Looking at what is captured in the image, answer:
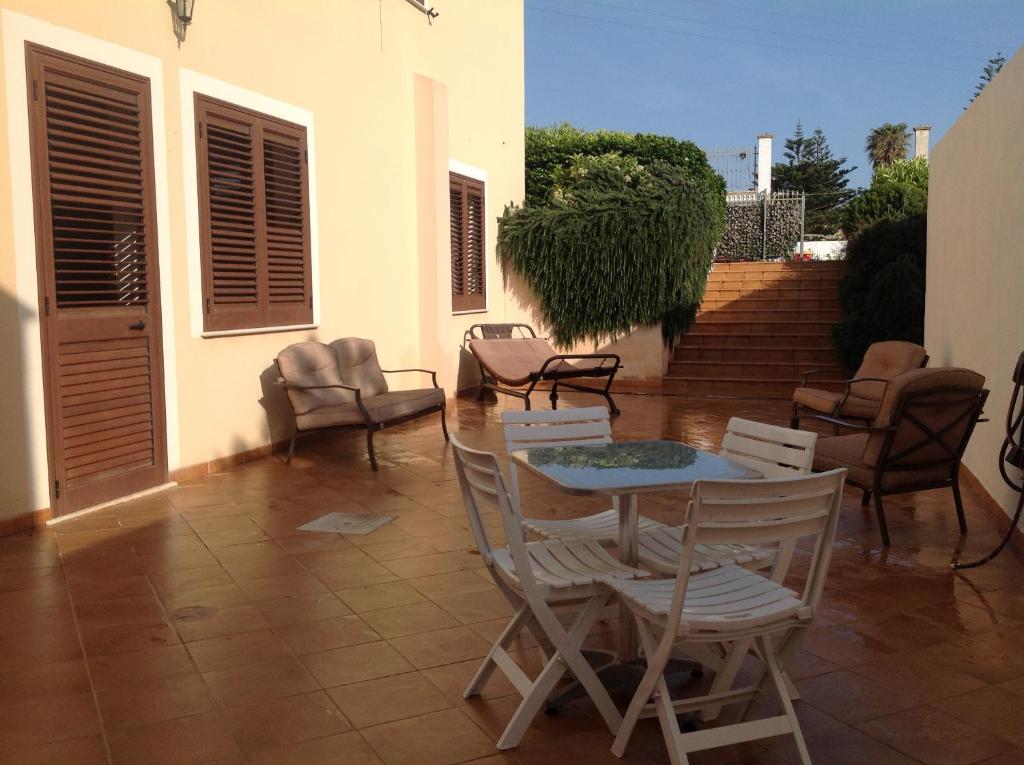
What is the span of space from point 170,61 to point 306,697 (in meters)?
4.65

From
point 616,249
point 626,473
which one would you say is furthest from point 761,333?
point 626,473

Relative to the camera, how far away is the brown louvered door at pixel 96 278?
16.8 feet

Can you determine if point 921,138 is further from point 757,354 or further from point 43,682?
point 43,682

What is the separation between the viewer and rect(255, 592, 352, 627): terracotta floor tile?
3686 mm

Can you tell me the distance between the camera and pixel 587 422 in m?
4.00

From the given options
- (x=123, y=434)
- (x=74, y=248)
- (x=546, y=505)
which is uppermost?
(x=74, y=248)

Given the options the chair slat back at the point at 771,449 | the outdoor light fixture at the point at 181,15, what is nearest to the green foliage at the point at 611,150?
the outdoor light fixture at the point at 181,15

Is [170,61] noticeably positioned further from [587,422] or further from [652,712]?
[652,712]

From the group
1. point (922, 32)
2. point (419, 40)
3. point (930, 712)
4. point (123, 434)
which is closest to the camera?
point (930, 712)

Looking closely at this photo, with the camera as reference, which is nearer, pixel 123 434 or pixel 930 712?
pixel 930 712

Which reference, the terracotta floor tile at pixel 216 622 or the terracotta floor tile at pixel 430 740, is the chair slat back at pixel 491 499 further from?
the terracotta floor tile at pixel 216 622

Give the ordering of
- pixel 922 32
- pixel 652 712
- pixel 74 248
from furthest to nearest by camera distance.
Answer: pixel 922 32 → pixel 74 248 → pixel 652 712

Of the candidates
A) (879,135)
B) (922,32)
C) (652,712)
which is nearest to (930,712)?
(652,712)

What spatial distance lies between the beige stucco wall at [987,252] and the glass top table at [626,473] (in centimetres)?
257
